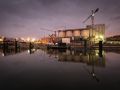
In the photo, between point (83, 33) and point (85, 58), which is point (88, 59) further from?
point (83, 33)

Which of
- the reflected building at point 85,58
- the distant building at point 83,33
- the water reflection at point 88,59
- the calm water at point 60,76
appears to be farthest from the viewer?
the distant building at point 83,33

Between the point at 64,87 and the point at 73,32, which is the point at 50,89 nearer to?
the point at 64,87

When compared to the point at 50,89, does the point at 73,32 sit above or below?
above

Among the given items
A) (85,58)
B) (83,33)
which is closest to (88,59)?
(85,58)

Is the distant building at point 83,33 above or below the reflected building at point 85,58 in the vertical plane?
above

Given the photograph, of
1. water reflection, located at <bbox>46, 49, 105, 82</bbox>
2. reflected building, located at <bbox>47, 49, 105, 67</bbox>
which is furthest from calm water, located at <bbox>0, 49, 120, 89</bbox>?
reflected building, located at <bbox>47, 49, 105, 67</bbox>

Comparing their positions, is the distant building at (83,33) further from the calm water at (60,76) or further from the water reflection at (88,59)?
the calm water at (60,76)

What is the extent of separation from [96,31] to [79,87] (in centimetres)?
8838

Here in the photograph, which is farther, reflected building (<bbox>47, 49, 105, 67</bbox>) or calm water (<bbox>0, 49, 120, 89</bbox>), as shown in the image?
reflected building (<bbox>47, 49, 105, 67</bbox>)

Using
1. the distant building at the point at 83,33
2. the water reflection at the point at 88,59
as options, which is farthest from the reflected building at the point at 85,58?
the distant building at the point at 83,33

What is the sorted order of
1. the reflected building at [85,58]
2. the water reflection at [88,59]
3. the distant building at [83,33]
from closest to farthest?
the water reflection at [88,59]
the reflected building at [85,58]
the distant building at [83,33]

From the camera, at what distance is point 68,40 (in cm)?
8700

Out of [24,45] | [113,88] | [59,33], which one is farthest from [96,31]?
[113,88]

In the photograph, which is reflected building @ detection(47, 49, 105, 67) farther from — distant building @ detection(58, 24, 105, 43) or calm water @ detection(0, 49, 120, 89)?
distant building @ detection(58, 24, 105, 43)
